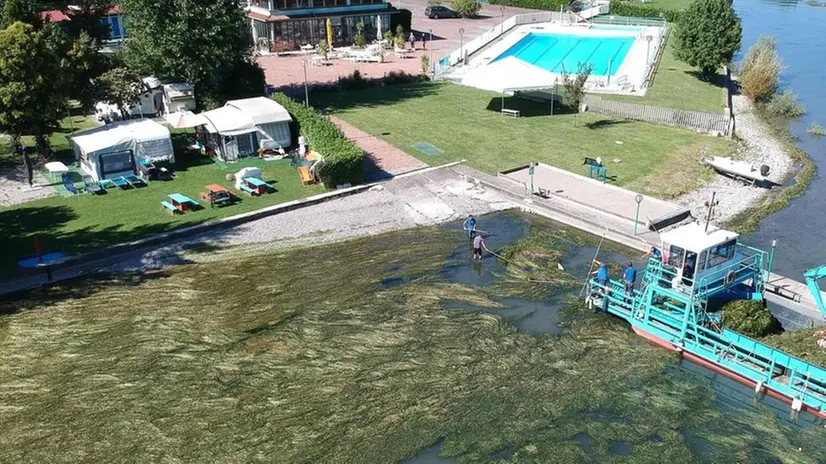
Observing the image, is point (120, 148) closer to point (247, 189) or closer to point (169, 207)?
point (169, 207)

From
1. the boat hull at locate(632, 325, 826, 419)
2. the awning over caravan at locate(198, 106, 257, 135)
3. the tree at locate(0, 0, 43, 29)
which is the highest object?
the tree at locate(0, 0, 43, 29)

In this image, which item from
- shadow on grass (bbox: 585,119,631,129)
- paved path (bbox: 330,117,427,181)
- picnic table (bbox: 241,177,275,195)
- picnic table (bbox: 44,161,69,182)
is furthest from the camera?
shadow on grass (bbox: 585,119,631,129)

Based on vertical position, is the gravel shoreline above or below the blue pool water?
below

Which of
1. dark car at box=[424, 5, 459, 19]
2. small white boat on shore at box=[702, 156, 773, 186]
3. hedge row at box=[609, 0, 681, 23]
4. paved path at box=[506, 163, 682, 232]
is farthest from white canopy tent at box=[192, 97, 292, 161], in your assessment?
hedge row at box=[609, 0, 681, 23]

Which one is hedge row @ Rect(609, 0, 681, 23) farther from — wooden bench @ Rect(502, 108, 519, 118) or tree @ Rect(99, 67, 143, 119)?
tree @ Rect(99, 67, 143, 119)

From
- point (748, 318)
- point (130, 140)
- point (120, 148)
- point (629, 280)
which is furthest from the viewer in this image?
point (130, 140)

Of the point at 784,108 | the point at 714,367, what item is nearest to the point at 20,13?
the point at 714,367

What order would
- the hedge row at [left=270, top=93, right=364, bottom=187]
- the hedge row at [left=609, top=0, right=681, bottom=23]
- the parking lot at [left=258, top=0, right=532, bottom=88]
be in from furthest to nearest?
1. the hedge row at [left=609, top=0, right=681, bottom=23]
2. the parking lot at [left=258, top=0, right=532, bottom=88]
3. the hedge row at [left=270, top=93, right=364, bottom=187]
